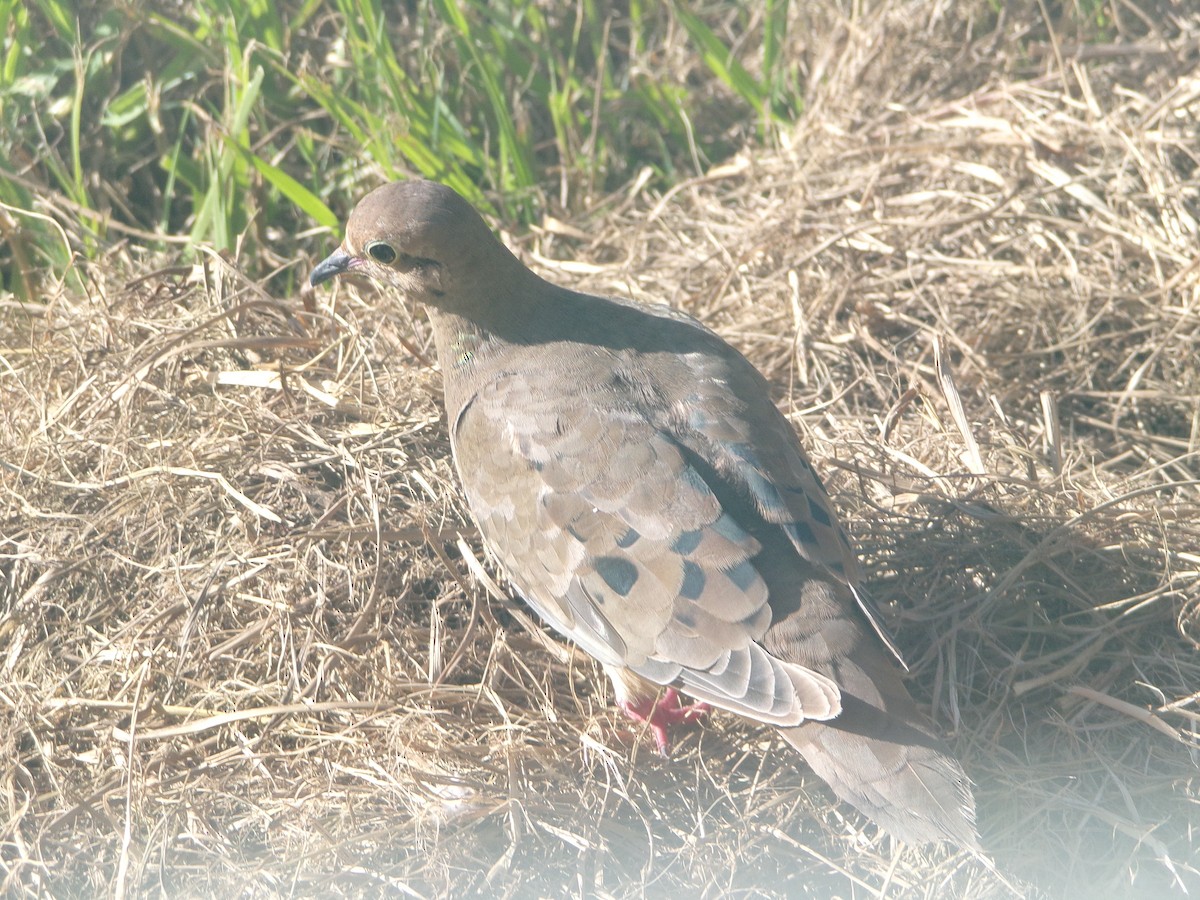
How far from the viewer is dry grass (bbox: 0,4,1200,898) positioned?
3.10m

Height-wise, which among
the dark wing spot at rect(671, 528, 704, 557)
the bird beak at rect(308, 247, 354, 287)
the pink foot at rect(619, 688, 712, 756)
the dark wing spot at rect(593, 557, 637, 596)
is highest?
the dark wing spot at rect(671, 528, 704, 557)

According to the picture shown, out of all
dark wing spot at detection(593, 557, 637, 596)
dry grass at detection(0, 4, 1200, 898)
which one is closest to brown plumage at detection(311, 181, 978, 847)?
dark wing spot at detection(593, 557, 637, 596)

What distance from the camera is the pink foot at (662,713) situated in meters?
3.34

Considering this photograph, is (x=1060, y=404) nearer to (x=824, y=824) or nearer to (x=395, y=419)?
(x=824, y=824)

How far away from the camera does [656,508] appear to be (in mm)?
3080

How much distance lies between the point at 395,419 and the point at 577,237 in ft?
4.53

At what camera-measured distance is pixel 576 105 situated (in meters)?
5.31

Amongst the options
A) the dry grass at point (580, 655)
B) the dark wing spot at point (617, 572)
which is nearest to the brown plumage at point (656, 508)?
the dark wing spot at point (617, 572)

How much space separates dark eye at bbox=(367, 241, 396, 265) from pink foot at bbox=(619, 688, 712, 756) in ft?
4.45

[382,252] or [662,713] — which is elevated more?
[382,252]

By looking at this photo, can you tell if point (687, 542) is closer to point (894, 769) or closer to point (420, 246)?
point (894, 769)

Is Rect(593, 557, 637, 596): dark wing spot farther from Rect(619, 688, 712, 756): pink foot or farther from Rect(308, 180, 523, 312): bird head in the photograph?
Rect(308, 180, 523, 312): bird head

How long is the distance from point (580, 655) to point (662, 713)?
0.30 metres

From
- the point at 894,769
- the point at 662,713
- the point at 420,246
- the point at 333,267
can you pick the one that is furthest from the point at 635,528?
the point at 333,267
